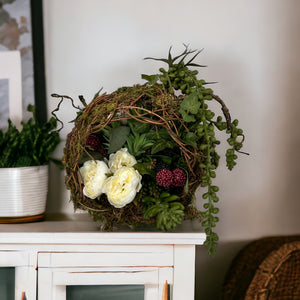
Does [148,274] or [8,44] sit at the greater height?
[8,44]

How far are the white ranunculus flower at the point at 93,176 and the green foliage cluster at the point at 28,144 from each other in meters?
0.25

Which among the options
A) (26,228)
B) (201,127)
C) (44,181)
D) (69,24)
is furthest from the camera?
(69,24)

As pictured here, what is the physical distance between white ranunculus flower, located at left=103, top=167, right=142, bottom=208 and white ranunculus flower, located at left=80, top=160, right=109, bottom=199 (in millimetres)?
28

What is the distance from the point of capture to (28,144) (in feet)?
3.90

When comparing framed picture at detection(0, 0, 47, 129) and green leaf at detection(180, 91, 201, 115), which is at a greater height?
framed picture at detection(0, 0, 47, 129)

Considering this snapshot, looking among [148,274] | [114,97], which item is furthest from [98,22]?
[148,274]

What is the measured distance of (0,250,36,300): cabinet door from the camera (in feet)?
3.21

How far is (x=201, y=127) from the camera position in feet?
3.14

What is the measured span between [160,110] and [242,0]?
0.64 m

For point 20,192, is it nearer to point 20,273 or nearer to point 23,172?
point 23,172

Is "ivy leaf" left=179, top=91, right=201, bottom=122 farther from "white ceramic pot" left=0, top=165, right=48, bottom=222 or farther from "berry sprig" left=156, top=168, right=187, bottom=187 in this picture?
"white ceramic pot" left=0, top=165, right=48, bottom=222

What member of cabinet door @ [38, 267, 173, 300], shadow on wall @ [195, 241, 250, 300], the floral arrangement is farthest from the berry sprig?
shadow on wall @ [195, 241, 250, 300]

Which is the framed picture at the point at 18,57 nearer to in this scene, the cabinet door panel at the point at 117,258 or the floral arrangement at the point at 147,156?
the floral arrangement at the point at 147,156

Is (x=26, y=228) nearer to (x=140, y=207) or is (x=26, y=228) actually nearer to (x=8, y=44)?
(x=140, y=207)
